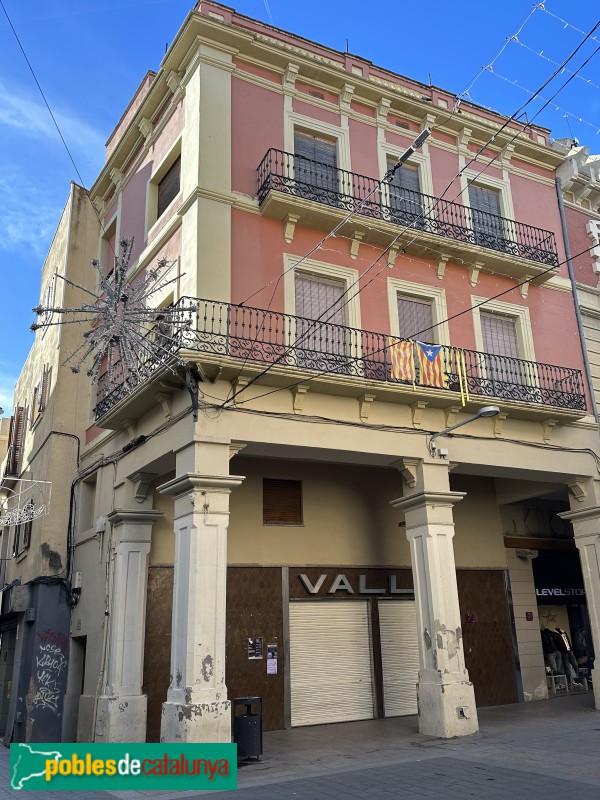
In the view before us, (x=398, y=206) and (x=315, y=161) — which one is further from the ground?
(x=315, y=161)

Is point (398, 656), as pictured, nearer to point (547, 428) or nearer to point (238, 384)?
point (547, 428)

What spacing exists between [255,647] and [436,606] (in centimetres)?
386

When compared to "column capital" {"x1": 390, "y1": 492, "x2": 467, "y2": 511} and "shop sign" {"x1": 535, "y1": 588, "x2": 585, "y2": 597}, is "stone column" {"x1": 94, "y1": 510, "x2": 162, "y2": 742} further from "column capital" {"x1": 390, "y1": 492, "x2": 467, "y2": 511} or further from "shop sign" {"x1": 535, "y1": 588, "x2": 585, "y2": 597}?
"shop sign" {"x1": 535, "y1": 588, "x2": 585, "y2": 597}

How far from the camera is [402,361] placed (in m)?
13.3

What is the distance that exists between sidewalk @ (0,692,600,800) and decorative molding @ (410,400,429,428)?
5.40m

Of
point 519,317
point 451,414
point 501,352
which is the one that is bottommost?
point 451,414

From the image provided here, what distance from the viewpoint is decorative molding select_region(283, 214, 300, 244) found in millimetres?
13383

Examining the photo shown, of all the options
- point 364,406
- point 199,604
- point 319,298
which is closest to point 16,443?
point 319,298

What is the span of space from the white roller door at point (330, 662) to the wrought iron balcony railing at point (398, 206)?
8.19 meters

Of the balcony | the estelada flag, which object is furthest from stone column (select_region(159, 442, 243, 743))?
the balcony

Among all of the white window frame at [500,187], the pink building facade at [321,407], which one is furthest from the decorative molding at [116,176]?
the white window frame at [500,187]

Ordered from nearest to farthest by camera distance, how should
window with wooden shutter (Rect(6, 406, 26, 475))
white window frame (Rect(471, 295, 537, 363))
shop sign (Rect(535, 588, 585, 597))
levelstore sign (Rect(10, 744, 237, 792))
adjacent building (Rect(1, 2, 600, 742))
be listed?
levelstore sign (Rect(10, 744, 237, 792)), adjacent building (Rect(1, 2, 600, 742)), white window frame (Rect(471, 295, 537, 363)), shop sign (Rect(535, 588, 585, 597)), window with wooden shutter (Rect(6, 406, 26, 475))

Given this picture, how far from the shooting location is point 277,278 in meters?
13.2

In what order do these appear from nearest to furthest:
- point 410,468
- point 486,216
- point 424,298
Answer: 1. point 410,468
2. point 424,298
3. point 486,216
